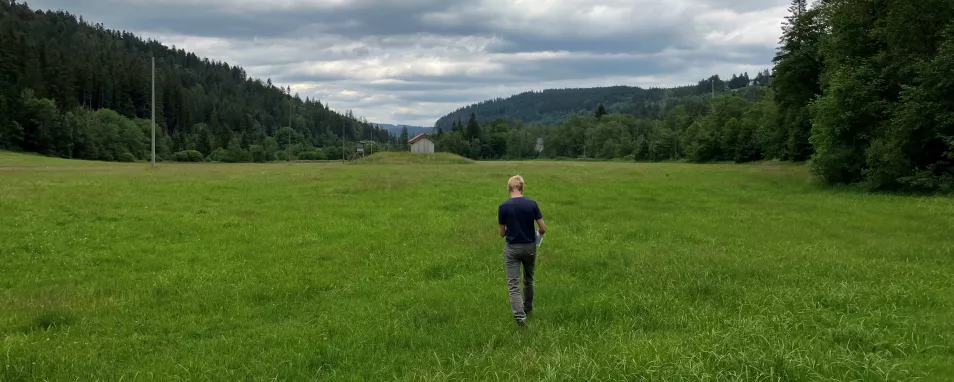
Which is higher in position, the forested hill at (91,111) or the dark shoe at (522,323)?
the forested hill at (91,111)

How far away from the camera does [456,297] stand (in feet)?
33.1

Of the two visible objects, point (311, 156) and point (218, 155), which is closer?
point (218, 155)

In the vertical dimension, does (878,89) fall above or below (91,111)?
below

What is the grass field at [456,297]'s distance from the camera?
6785mm

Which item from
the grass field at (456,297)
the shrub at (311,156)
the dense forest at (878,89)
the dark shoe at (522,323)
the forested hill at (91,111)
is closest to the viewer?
the grass field at (456,297)

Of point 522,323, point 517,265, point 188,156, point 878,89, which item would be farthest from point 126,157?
point 522,323

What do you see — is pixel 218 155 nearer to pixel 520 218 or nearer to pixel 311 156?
pixel 311 156

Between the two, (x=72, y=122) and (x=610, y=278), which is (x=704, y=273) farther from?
(x=72, y=122)

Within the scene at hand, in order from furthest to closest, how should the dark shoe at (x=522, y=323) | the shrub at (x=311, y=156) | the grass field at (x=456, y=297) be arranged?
the shrub at (x=311, y=156) < the dark shoe at (x=522, y=323) < the grass field at (x=456, y=297)

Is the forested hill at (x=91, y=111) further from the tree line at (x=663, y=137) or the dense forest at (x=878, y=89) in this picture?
the dense forest at (x=878, y=89)

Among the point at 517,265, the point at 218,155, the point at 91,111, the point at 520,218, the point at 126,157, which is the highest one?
the point at 91,111

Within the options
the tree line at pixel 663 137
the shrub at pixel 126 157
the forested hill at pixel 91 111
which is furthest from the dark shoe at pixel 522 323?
the shrub at pixel 126 157

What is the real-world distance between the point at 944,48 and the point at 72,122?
111029 millimetres

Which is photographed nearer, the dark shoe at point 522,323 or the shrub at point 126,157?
the dark shoe at point 522,323
